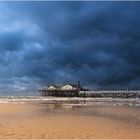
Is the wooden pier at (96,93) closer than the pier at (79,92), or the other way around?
the wooden pier at (96,93)

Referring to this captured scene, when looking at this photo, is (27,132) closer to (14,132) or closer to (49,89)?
(14,132)

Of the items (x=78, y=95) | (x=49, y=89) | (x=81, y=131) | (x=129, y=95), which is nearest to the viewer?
(x=81, y=131)

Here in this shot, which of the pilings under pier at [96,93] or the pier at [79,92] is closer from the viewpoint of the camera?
the pilings under pier at [96,93]

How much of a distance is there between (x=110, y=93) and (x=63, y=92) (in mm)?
15679

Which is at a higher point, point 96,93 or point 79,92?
point 79,92

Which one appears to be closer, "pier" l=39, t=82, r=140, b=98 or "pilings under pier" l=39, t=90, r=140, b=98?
"pilings under pier" l=39, t=90, r=140, b=98

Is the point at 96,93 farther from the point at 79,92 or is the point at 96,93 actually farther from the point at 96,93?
the point at 79,92

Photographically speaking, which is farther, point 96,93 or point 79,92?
point 79,92

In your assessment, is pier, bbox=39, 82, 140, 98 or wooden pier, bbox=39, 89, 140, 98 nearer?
wooden pier, bbox=39, 89, 140, 98

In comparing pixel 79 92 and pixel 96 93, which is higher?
pixel 79 92

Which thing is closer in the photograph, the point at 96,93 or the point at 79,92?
the point at 96,93

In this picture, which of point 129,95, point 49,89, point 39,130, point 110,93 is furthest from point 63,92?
point 39,130

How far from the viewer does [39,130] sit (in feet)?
37.6

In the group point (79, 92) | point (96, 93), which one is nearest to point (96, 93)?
point (96, 93)
